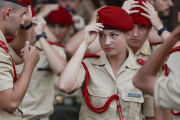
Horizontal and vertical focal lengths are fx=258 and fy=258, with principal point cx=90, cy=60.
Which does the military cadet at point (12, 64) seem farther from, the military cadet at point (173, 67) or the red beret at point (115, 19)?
the military cadet at point (173, 67)

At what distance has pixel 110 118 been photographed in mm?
2258

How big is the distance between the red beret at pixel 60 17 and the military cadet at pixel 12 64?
168 centimetres

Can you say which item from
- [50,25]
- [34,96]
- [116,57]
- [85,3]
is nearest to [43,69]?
[34,96]

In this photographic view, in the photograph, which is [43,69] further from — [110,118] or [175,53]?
[175,53]

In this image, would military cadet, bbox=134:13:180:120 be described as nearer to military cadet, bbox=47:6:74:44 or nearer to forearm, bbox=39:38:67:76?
forearm, bbox=39:38:67:76

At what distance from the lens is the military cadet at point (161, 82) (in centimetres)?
149

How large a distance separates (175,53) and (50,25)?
2810mm

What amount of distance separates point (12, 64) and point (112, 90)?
35.3 inches

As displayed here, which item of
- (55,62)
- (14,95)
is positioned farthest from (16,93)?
(55,62)

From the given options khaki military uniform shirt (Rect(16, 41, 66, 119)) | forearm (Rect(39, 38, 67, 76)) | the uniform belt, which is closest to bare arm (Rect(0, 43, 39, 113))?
forearm (Rect(39, 38, 67, 76))

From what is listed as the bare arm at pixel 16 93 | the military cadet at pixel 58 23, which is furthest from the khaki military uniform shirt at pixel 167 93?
the military cadet at pixel 58 23

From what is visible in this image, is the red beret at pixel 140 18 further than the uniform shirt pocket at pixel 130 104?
Yes

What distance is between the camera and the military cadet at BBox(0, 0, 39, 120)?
6.48 ft

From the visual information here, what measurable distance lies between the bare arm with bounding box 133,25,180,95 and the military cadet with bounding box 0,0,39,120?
3.23 feet
